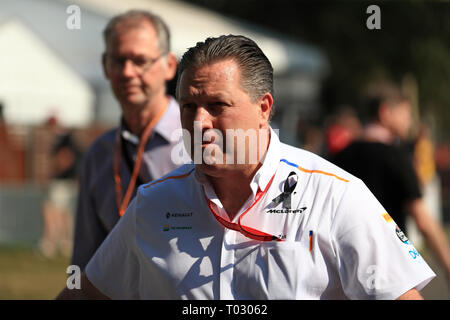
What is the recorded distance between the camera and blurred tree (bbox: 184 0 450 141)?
2894 centimetres

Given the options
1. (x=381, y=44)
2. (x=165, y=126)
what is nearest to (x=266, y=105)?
(x=165, y=126)

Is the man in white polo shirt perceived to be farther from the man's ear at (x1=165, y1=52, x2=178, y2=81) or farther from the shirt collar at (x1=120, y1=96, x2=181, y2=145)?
the man's ear at (x1=165, y1=52, x2=178, y2=81)

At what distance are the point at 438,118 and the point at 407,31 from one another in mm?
5448

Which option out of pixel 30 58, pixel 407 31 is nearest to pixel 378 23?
pixel 30 58

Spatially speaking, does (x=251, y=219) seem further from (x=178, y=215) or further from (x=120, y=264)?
(x=120, y=264)

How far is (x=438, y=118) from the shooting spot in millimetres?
33625

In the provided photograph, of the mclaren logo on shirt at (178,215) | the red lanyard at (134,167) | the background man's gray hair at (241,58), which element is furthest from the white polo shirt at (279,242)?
the red lanyard at (134,167)

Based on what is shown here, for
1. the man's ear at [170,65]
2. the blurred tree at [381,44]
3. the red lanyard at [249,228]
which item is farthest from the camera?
the blurred tree at [381,44]

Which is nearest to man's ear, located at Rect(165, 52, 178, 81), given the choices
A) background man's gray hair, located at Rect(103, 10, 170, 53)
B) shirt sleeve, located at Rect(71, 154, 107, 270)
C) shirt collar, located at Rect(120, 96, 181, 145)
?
background man's gray hair, located at Rect(103, 10, 170, 53)

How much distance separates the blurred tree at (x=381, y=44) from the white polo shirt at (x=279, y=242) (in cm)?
2481

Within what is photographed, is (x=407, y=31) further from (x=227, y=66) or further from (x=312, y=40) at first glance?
(x=227, y=66)

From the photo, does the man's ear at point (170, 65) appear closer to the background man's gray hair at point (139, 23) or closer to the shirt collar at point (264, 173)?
the background man's gray hair at point (139, 23)

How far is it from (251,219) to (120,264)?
0.58 meters

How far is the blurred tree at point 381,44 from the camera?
28.9 metres
